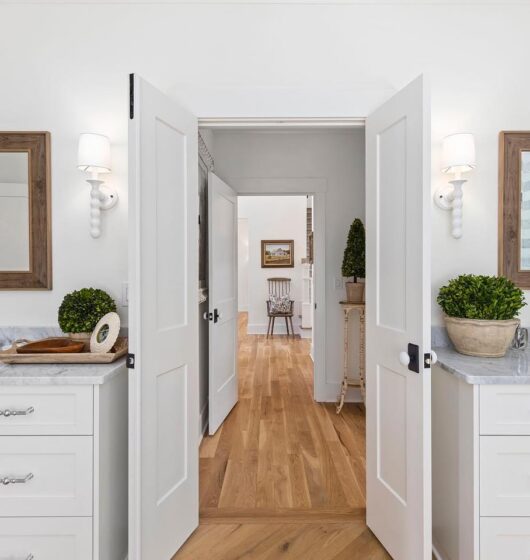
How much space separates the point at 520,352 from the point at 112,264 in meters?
2.09

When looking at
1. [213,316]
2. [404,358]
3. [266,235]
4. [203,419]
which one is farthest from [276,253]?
[404,358]

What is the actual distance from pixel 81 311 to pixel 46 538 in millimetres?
922

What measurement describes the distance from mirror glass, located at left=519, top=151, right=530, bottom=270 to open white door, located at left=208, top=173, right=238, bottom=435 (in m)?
2.07

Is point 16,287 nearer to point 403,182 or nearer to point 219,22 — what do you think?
point 219,22

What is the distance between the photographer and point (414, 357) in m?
1.49

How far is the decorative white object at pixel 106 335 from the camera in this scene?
1659 mm

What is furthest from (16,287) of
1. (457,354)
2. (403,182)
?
→ (457,354)

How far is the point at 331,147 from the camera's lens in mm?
3824

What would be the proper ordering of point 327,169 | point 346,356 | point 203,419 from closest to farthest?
point 203,419, point 346,356, point 327,169

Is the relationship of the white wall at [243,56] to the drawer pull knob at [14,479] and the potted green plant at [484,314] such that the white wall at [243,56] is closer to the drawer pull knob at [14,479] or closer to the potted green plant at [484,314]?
the potted green plant at [484,314]

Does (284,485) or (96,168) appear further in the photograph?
(284,485)

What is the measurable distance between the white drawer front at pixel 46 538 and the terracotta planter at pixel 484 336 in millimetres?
1753

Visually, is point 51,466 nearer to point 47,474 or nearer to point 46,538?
point 47,474

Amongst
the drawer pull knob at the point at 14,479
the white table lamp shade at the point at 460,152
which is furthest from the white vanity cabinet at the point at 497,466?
the drawer pull knob at the point at 14,479
